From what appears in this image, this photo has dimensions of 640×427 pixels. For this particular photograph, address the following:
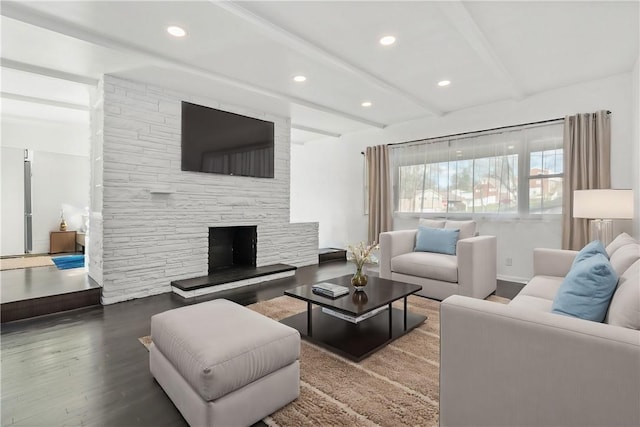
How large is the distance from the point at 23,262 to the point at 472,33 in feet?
22.2

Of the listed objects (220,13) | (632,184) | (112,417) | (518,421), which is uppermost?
(220,13)

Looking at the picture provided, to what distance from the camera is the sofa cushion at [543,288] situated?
2194 millimetres

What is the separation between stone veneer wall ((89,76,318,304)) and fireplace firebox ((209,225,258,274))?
28 cm

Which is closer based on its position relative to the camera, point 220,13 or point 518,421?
point 518,421

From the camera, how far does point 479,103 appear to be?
14.7ft

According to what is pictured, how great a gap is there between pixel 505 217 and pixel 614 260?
8.67 ft

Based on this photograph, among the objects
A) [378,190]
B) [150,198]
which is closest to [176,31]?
[150,198]

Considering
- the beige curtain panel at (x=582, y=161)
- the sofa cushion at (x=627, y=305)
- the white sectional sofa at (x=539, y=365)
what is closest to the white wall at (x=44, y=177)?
the white sectional sofa at (x=539, y=365)

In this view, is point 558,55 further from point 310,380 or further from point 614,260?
point 310,380

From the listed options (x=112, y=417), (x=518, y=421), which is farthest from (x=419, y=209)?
(x=112, y=417)

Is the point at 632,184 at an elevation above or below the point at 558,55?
below

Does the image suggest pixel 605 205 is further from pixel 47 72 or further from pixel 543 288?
pixel 47 72

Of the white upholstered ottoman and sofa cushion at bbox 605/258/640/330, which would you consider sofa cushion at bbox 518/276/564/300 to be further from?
the white upholstered ottoman

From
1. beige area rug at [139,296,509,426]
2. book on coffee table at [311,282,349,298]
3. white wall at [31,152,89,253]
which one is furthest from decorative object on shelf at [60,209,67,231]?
book on coffee table at [311,282,349,298]
